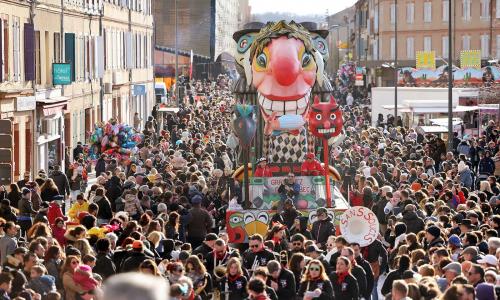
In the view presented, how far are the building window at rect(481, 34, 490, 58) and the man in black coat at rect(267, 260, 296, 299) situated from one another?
270 ft

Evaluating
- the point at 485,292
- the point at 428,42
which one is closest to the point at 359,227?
the point at 485,292

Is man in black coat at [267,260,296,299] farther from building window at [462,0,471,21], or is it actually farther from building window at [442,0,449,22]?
building window at [442,0,449,22]

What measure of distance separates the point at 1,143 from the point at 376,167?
12126 mm

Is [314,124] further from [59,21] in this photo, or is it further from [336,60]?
[336,60]

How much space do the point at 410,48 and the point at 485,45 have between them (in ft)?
21.6

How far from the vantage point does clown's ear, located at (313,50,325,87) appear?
2572 centimetres

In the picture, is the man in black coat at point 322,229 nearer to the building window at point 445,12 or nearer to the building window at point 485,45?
the building window at point 485,45

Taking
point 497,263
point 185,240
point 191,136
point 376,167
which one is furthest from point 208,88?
point 497,263

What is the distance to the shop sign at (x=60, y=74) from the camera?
41094mm

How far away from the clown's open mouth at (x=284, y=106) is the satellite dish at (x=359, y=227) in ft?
26.6

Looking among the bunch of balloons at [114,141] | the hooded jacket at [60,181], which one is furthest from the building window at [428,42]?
the hooded jacket at [60,181]

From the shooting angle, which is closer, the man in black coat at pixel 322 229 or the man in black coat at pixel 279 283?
the man in black coat at pixel 279 283

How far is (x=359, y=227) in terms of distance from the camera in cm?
1706

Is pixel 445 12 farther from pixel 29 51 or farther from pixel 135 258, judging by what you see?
pixel 135 258
